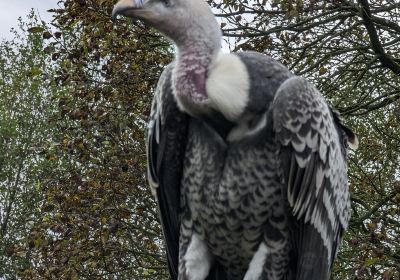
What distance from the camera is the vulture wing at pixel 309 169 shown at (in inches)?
154

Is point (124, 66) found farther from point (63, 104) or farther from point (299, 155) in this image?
point (299, 155)

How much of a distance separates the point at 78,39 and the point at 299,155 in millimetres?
7073

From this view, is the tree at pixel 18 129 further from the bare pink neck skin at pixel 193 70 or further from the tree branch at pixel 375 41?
the bare pink neck skin at pixel 193 70

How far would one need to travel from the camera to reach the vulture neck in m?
3.73

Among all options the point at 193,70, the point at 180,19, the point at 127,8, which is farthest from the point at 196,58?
the point at 127,8

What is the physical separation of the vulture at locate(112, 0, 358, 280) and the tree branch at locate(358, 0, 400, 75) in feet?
18.7

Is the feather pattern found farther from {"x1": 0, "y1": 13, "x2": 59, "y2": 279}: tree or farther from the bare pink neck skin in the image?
{"x1": 0, "y1": 13, "x2": 59, "y2": 279}: tree

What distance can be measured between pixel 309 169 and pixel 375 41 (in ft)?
21.3

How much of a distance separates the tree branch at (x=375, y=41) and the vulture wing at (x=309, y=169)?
5829mm

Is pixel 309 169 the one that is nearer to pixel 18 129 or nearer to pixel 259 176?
pixel 259 176

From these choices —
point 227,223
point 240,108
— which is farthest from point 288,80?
point 227,223

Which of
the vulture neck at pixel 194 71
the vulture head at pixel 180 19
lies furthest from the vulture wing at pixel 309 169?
the vulture head at pixel 180 19

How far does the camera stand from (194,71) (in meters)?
3.76

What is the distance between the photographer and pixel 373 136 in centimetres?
1239
